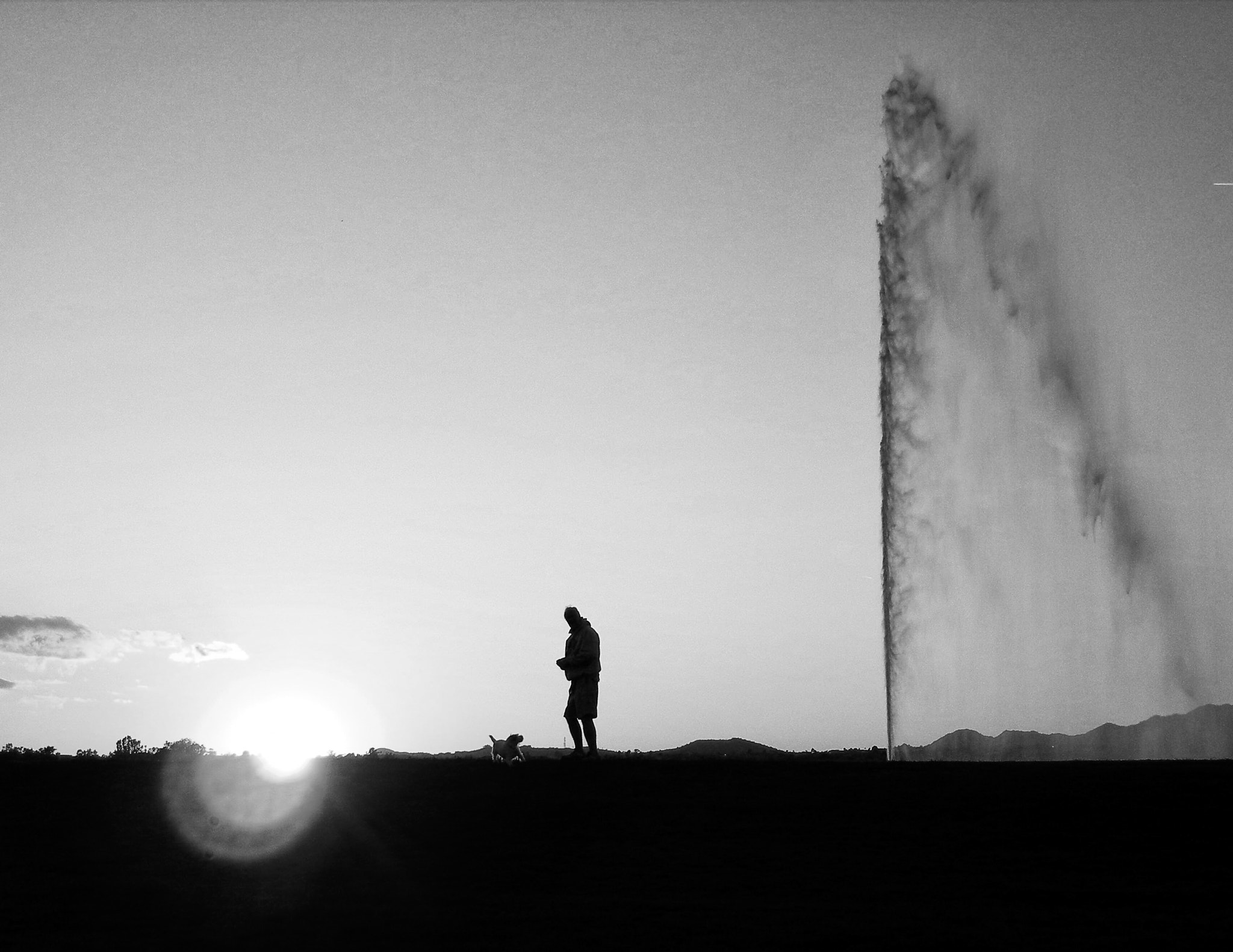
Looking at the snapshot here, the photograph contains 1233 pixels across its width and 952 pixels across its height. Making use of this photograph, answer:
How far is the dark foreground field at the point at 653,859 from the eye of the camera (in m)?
11.3

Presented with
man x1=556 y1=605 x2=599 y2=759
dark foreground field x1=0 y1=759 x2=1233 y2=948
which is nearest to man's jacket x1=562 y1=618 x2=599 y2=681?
man x1=556 y1=605 x2=599 y2=759

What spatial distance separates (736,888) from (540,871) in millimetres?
2257

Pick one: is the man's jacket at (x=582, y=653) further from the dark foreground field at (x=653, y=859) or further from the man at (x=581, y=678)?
the dark foreground field at (x=653, y=859)

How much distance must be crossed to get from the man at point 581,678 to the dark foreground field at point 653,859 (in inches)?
62.8

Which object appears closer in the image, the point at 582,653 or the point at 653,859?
the point at 653,859

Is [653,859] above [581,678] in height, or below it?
below

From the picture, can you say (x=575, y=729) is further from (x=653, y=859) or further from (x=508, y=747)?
(x=653, y=859)

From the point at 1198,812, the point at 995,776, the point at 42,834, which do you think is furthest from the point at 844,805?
the point at 42,834

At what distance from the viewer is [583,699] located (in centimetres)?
2042

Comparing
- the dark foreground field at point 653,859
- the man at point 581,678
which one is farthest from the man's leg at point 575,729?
the dark foreground field at point 653,859

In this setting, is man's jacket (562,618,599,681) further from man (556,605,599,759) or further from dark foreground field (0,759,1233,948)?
dark foreground field (0,759,1233,948)

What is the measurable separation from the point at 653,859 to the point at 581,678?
6.72 meters

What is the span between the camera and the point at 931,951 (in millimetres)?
10406

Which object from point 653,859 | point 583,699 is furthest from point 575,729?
point 653,859
